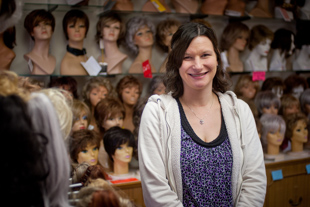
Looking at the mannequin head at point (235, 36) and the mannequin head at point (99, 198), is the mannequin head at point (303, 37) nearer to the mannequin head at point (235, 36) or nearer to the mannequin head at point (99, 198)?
the mannequin head at point (235, 36)

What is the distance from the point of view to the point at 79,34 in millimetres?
3375

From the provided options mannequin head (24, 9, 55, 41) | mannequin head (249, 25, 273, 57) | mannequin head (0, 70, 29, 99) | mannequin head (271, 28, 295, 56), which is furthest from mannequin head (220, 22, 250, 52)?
mannequin head (0, 70, 29, 99)

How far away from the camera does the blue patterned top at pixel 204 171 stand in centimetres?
171

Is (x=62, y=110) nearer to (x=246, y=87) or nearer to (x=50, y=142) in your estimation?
(x=50, y=142)

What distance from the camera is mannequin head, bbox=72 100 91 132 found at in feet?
10.3

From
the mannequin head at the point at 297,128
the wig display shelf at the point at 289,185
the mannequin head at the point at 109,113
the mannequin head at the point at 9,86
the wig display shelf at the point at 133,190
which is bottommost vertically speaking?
the wig display shelf at the point at 289,185

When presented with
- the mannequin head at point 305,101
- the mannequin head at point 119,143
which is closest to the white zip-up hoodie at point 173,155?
the mannequin head at point 119,143

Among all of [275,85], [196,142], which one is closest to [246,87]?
[275,85]

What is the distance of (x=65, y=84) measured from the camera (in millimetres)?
3270

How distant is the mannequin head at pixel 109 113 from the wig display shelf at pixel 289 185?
1552 mm

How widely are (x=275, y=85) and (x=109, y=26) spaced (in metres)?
2.12

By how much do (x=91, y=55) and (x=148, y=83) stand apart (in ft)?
2.34

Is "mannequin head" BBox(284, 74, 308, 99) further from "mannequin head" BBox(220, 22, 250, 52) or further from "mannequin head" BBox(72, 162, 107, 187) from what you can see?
"mannequin head" BBox(72, 162, 107, 187)

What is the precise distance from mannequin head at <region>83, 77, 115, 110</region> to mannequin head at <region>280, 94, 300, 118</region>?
Result: 81.4 inches
